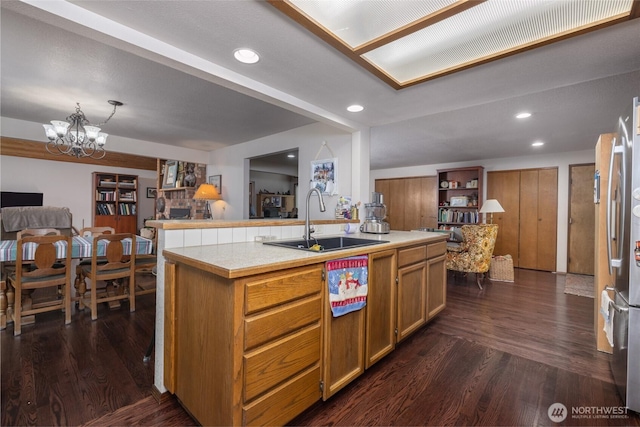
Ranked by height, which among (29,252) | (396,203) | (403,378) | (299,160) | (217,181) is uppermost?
(299,160)

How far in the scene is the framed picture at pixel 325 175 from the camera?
3.47 meters

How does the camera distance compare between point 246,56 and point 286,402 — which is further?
point 246,56

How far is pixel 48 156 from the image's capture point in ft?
19.0

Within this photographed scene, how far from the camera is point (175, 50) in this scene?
68.1 inches

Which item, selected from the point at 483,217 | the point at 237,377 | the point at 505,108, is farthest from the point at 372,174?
the point at 237,377

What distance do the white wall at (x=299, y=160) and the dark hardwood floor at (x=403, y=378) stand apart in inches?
75.3

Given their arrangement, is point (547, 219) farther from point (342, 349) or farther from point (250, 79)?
point (250, 79)

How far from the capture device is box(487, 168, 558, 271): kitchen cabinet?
17.4 feet

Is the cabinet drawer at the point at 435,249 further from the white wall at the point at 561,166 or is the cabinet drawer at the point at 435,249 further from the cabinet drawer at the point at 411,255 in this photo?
the white wall at the point at 561,166

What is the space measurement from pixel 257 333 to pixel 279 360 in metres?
0.20

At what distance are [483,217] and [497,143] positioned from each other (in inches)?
73.4

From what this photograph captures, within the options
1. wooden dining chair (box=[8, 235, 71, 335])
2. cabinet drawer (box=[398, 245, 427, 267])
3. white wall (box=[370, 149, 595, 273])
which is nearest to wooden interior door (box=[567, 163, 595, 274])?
white wall (box=[370, 149, 595, 273])

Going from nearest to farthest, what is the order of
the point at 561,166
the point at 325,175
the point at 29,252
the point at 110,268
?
the point at 29,252 → the point at 110,268 → the point at 325,175 → the point at 561,166

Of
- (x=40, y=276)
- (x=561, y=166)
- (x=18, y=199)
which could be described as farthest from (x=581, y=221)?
(x=18, y=199)
